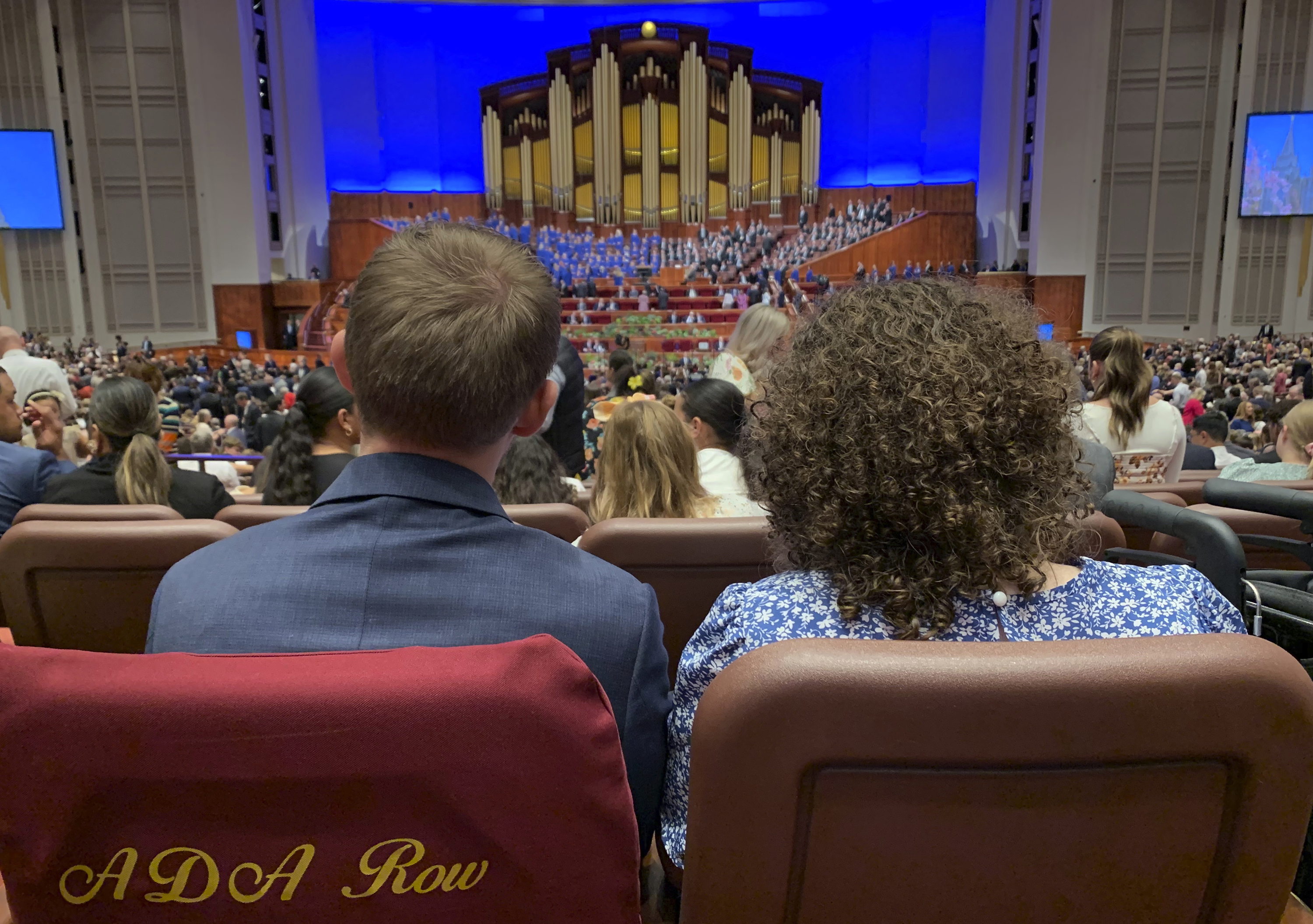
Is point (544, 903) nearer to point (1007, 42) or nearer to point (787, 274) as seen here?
point (787, 274)

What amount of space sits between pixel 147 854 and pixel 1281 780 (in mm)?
711

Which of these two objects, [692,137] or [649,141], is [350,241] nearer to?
[649,141]

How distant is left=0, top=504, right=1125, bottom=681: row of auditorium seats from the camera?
146 cm

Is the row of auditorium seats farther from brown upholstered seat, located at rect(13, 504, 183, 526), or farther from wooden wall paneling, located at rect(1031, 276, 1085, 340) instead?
wooden wall paneling, located at rect(1031, 276, 1085, 340)

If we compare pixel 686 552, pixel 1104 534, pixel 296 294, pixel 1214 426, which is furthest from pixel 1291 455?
pixel 296 294

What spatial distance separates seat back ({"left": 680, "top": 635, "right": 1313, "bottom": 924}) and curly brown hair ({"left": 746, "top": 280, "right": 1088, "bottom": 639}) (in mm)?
208

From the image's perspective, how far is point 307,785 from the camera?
50cm

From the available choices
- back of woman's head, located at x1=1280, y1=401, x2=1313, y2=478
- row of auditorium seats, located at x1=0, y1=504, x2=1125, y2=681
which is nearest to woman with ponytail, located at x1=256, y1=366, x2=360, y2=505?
row of auditorium seats, located at x1=0, y1=504, x2=1125, y2=681

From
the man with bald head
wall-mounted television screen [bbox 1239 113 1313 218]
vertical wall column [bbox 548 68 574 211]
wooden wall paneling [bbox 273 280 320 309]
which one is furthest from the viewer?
vertical wall column [bbox 548 68 574 211]

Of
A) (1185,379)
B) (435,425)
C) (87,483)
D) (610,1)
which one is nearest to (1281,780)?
(435,425)

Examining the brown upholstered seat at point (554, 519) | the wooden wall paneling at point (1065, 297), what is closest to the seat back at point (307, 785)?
the brown upholstered seat at point (554, 519)

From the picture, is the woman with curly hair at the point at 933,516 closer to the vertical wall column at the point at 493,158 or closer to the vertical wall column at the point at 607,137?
the vertical wall column at the point at 607,137

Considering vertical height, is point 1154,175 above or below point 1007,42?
below

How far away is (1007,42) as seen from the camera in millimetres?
13078
